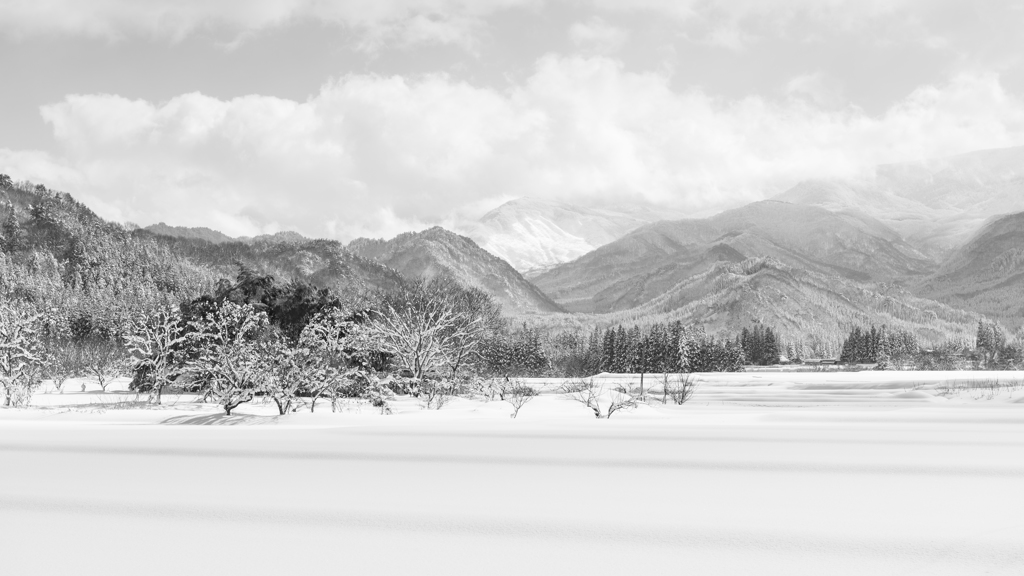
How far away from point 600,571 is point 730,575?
0.93m

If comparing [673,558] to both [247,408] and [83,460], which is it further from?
[247,408]

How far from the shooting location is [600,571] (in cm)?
508

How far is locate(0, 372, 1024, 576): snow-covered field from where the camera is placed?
17.4 ft

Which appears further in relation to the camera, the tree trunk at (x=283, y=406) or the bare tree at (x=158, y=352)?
the bare tree at (x=158, y=352)

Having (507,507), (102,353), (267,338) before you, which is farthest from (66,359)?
(507,507)

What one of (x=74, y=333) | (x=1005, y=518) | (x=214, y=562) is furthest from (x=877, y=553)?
(x=74, y=333)

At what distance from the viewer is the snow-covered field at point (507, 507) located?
5309mm

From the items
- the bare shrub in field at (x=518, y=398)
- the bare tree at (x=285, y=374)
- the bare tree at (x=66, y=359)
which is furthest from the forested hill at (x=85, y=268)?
the bare tree at (x=285, y=374)

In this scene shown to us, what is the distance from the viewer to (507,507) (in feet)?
22.5

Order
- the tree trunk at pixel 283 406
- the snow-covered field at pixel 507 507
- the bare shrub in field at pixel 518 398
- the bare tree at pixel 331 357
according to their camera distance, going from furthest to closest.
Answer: the bare shrub in field at pixel 518 398 < the bare tree at pixel 331 357 < the tree trunk at pixel 283 406 < the snow-covered field at pixel 507 507

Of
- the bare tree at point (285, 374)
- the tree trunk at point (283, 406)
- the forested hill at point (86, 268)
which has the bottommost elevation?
the tree trunk at point (283, 406)

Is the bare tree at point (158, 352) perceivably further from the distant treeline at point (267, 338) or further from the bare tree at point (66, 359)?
the bare tree at point (66, 359)

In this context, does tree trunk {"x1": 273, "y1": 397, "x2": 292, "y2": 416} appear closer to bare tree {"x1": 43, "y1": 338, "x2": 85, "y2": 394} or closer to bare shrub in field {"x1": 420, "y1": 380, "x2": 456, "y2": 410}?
bare shrub in field {"x1": 420, "y1": 380, "x2": 456, "y2": 410}

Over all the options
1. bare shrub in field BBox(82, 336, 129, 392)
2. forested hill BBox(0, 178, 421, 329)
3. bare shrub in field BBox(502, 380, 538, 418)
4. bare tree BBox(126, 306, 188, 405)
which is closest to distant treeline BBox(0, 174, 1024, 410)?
bare tree BBox(126, 306, 188, 405)
